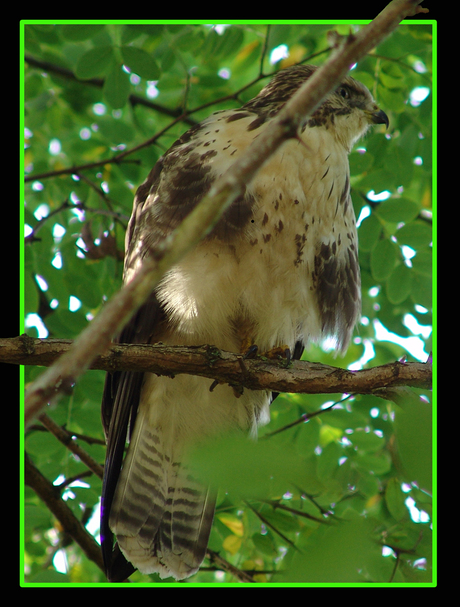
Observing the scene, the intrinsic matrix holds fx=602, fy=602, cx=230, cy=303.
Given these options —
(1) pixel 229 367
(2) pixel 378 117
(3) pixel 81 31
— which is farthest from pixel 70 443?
(2) pixel 378 117

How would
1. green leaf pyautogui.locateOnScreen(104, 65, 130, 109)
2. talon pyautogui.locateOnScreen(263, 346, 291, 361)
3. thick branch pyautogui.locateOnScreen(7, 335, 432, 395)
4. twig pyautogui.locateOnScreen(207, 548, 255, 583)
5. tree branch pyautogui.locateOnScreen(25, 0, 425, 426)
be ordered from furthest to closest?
green leaf pyautogui.locateOnScreen(104, 65, 130, 109)
talon pyautogui.locateOnScreen(263, 346, 291, 361)
twig pyautogui.locateOnScreen(207, 548, 255, 583)
thick branch pyautogui.locateOnScreen(7, 335, 432, 395)
tree branch pyautogui.locateOnScreen(25, 0, 425, 426)

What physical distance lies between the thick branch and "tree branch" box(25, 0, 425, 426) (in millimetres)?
1002

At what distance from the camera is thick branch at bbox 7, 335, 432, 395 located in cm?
192

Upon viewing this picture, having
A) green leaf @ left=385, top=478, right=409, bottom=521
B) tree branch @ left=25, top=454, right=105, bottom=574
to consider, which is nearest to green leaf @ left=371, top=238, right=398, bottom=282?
green leaf @ left=385, top=478, right=409, bottom=521

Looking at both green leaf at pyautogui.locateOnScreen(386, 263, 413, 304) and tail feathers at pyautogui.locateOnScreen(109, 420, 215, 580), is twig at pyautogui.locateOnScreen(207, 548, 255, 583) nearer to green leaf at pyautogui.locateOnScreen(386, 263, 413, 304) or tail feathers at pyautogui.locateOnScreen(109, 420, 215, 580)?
tail feathers at pyautogui.locateOnScreen(109, 420, 215, 580)

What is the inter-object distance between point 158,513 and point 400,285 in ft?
5.24

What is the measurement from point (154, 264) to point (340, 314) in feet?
6.76

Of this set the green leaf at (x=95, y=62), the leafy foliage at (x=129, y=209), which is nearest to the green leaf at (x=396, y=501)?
the leafy foliage at (x=129, y=209)

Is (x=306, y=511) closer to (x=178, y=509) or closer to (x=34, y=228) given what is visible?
(x=178, y=509)

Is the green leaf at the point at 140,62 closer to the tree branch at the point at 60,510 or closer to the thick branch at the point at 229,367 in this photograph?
the thick branch at the point at 229,367

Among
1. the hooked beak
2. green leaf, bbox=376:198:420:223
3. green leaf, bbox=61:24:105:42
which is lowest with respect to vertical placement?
green leaf, bbox=376:198:420:223

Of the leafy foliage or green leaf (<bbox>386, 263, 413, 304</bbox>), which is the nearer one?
the leafy foliage

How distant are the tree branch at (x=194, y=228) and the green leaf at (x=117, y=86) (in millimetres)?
2071
